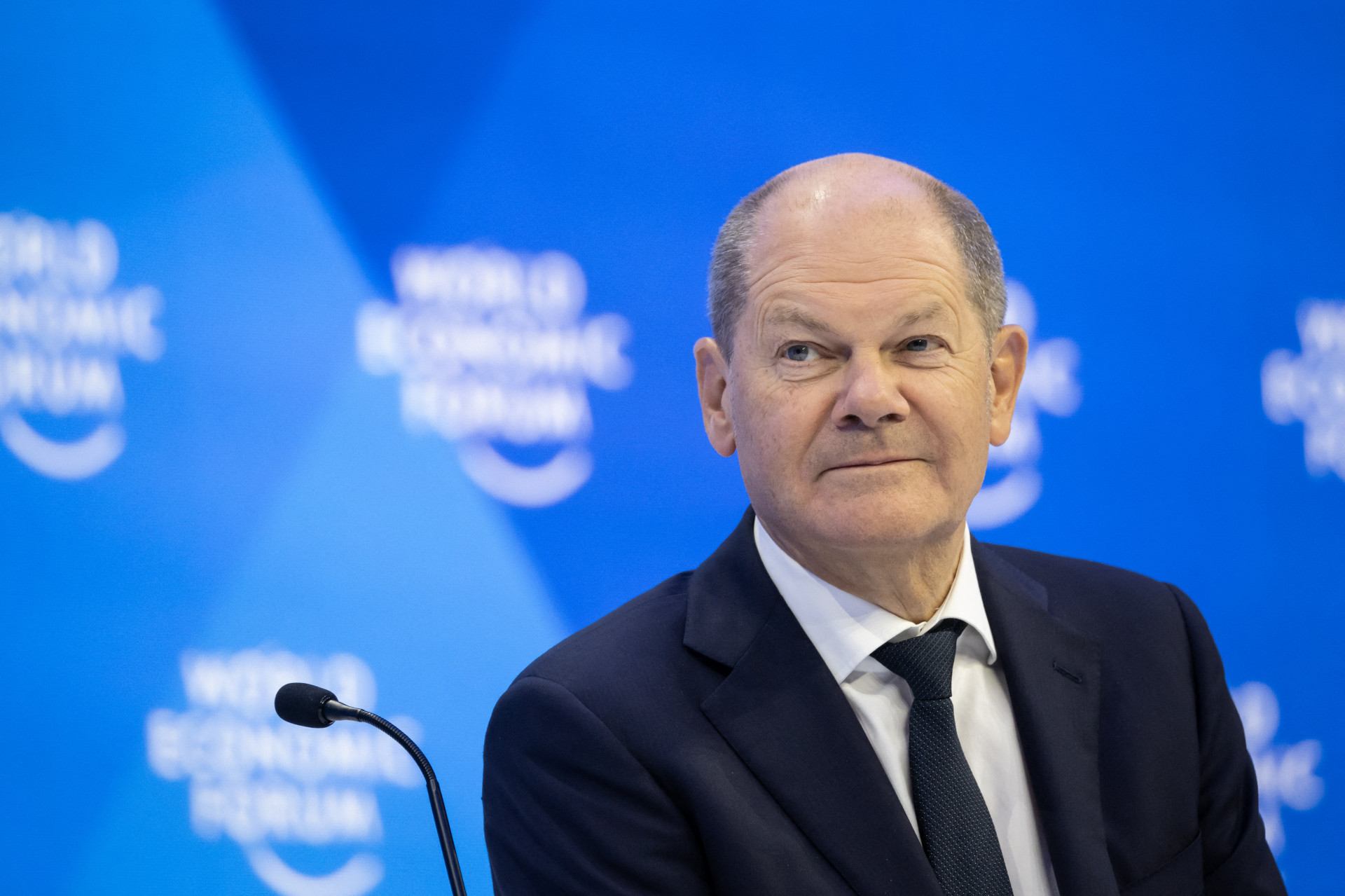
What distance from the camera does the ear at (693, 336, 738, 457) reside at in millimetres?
1694

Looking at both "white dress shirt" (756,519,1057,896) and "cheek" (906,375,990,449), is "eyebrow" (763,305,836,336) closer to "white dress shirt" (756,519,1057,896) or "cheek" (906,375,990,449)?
"cheek" (906,375,990,449)

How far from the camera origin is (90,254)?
262 cm

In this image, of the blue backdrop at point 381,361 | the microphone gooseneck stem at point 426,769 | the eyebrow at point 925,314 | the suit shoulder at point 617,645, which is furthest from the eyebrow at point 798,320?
the blue backdrop at point 381,361

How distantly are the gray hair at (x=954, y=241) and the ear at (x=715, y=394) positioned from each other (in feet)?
0.09

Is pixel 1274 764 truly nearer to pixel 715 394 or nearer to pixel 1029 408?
pixel 1029 408

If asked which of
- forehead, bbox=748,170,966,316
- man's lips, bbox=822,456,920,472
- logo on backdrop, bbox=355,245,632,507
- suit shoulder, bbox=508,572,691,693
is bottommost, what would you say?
suit shoulder, bbox=508,572,691,693

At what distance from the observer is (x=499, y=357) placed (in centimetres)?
269

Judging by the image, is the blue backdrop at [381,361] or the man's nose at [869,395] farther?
the blue backdrop at [381,361]

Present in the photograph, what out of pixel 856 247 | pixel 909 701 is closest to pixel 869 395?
pixel 856 247

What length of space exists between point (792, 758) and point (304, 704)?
0.72 metres

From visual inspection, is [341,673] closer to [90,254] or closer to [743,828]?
[90,254]

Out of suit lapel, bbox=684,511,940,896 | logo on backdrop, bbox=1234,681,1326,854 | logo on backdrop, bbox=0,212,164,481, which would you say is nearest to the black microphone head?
suit lapel, bbox=684,511,940,896

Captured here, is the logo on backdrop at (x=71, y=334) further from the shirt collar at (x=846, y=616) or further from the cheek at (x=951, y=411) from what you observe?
the cheek at (x=951, y=411)

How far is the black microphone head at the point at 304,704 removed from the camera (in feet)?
4.99
